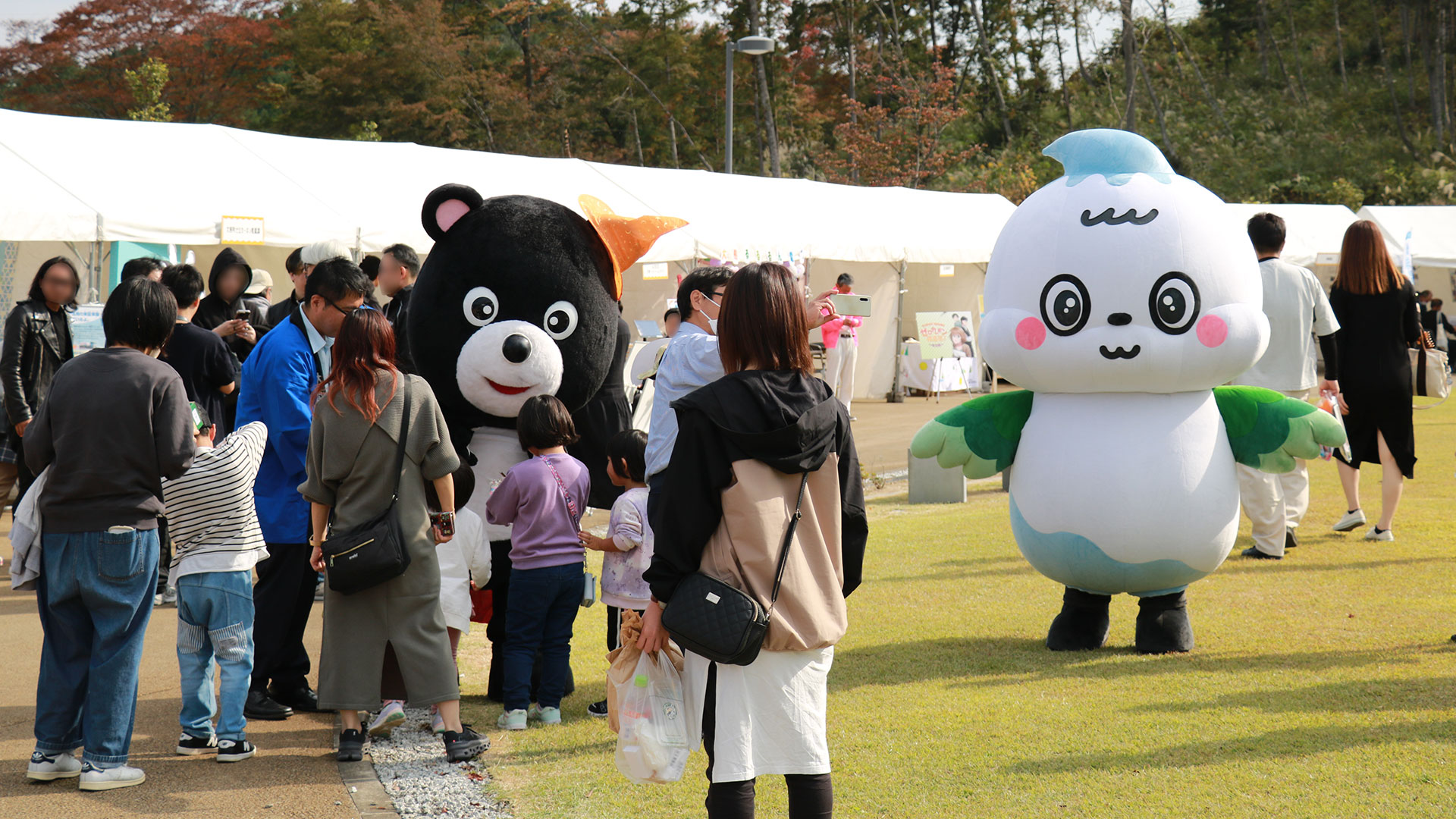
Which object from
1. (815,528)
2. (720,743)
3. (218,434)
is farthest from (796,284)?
(218,434)

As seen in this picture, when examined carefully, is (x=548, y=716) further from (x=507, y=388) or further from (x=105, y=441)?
(x=105, y=441)

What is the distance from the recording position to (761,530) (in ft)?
10.0

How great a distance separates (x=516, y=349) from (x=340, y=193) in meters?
8.85

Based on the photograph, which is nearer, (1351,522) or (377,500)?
(377,500)

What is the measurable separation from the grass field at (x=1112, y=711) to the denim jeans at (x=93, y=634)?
138 cm

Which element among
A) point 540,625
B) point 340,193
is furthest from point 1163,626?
point 340,193

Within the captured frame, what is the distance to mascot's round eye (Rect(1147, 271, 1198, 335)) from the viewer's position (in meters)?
5.16

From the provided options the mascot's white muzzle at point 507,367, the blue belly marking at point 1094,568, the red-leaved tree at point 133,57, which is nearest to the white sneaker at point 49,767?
the mascot's white muzzle at point 507,367

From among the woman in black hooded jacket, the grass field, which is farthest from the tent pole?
the woman in black hooded jacket

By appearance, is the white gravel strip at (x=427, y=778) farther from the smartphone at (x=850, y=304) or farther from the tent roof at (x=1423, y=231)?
the tent roof at (x=1423, y=231)

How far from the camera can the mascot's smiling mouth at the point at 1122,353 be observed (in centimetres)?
515

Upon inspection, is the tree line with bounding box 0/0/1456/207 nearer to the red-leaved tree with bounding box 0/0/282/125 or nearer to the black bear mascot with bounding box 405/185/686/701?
the red-leaved tree with bounding box 0/0/282/125

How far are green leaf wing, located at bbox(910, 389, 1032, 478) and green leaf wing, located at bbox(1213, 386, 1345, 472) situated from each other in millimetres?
921

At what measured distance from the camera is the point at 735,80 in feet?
120
